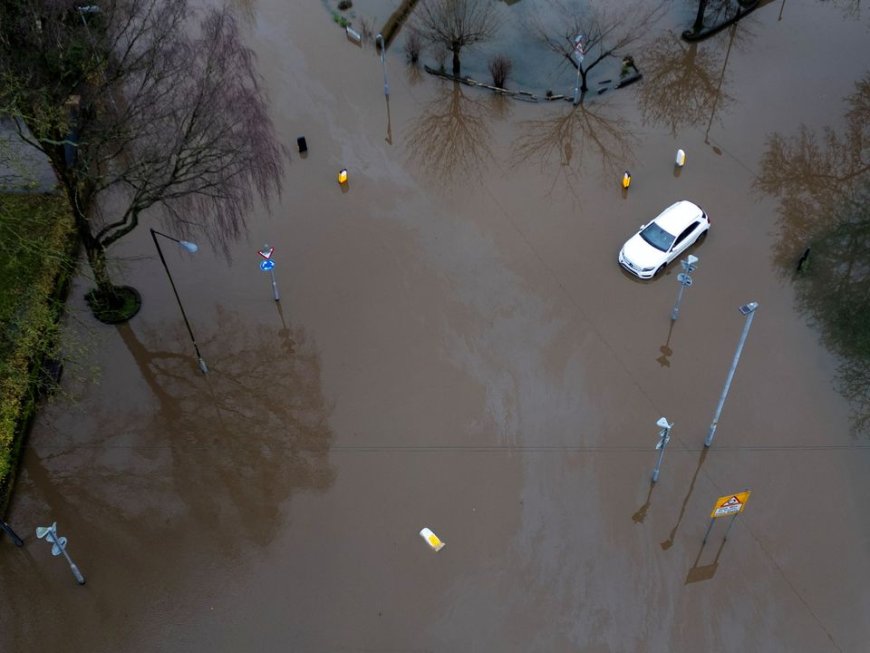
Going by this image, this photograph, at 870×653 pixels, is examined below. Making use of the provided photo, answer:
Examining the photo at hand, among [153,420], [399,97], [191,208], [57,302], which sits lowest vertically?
[153,420]

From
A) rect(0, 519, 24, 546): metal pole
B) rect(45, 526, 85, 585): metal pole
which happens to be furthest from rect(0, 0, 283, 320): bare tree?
rect(45, 526, 85, 585): metal pole

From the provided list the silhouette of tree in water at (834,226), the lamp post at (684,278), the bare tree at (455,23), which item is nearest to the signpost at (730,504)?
the silhouette of tree in water at (834,226)

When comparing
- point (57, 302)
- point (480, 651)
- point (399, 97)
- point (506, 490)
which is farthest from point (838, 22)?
point (57, 302)

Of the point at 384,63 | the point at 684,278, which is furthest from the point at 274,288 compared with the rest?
the point at 384,63

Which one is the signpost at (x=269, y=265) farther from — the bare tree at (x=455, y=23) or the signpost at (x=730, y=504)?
the signpost at (x=730, y=504)

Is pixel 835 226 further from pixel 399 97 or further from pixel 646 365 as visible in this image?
pixel 399 97
